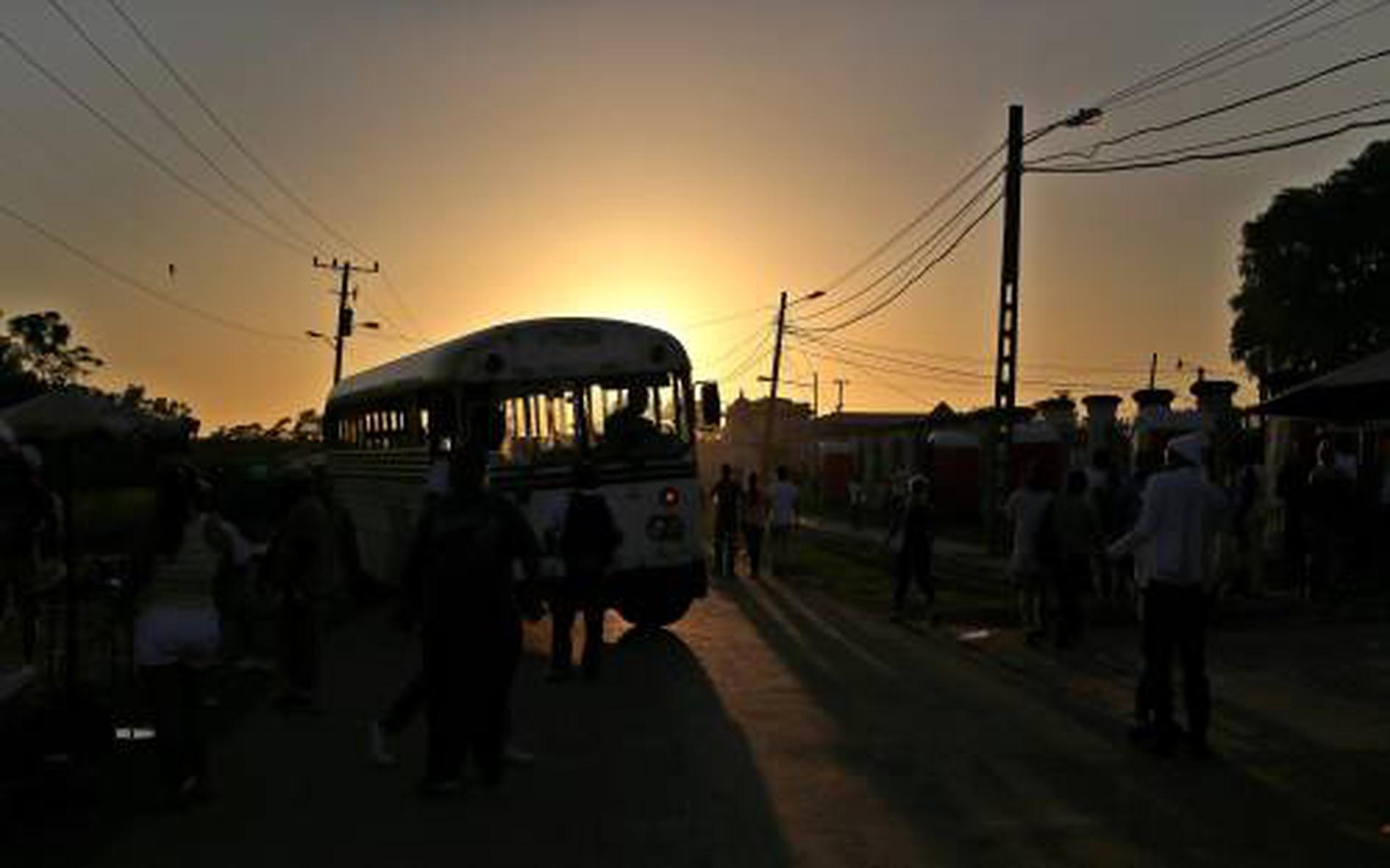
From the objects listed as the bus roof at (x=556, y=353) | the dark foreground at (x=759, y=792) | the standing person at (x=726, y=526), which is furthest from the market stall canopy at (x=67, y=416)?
the standing person at (x=726, y=526)

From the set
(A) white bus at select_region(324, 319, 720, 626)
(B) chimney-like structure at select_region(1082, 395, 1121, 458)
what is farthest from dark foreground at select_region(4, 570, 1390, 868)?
(B) chimney-like structure at select_region(1082, 395, 1121, 458)

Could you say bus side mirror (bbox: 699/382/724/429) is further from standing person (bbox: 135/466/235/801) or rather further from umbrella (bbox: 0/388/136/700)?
standing person (bbox: 135/466/235/801)

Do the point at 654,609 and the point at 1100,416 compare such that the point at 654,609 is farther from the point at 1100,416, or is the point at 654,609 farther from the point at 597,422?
the point at 1100,416

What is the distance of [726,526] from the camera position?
29297mm

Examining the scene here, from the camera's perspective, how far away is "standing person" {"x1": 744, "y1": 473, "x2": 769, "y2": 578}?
28688 mm

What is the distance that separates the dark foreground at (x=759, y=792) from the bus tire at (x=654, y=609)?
15.5ft

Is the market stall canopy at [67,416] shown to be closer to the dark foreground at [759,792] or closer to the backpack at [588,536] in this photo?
the backpack at [588,536]

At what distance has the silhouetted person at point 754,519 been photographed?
28.7m

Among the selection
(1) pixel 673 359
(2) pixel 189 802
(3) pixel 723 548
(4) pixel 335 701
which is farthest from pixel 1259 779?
(3) pixel 723 548

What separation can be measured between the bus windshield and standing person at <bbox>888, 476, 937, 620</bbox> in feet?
8.52

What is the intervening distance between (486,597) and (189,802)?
181 cm

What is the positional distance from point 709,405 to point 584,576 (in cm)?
502

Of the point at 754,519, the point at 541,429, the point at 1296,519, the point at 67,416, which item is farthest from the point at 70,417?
the point at 1296,519

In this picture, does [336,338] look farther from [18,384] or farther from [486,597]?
[486,597]
